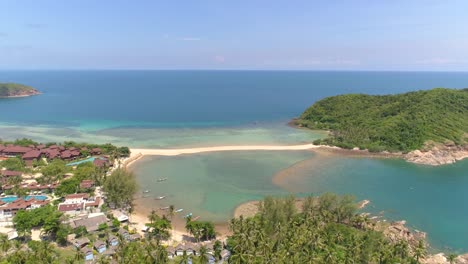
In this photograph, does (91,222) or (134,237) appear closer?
(134,237)

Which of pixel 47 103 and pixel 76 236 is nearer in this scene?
pixel 76 236

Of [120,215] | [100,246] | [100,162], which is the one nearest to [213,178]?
[120,215]

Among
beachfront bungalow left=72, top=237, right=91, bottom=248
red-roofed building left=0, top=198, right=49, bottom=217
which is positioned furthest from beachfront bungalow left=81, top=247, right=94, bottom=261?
red-roofed building left=0, top=198, right=49, bottom=217

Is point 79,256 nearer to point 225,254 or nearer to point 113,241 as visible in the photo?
point 113,241

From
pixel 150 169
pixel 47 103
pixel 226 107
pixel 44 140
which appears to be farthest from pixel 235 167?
pixel 47 103

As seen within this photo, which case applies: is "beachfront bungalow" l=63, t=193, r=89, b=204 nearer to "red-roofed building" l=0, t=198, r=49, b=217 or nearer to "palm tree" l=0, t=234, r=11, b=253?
"red-roofed building" l=0, t=198, r=49, b=217

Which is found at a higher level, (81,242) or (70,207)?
(70,207)

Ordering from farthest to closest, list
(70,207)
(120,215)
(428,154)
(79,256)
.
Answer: (428,154), (70,207), (120,215), (79,256)

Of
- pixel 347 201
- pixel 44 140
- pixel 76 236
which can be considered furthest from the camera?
pixel 44 140

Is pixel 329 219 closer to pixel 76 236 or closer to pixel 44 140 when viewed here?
pixel 76 236
